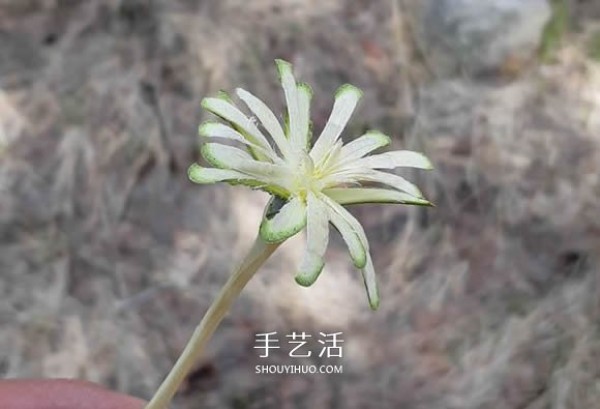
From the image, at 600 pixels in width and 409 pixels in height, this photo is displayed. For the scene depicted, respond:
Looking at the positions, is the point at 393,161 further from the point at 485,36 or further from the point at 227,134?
the point at 485,36

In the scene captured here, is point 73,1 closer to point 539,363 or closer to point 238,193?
point 238,193

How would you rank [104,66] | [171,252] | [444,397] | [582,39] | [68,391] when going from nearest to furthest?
[68,391] < [444,397] < [171,252] < [104,66] < [582,39]

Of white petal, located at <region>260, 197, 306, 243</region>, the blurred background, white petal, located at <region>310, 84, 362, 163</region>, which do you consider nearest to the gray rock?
the blurred background

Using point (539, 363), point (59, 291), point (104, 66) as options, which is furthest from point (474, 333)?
point (104, 66)

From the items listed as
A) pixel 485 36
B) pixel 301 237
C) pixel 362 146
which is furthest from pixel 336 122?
pixel 485 36

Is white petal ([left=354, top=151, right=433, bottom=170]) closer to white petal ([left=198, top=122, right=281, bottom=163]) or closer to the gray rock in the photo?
white petal ([left=198, top=122, right=281, bottom=163])

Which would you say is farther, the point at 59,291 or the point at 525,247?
the point at 525,247

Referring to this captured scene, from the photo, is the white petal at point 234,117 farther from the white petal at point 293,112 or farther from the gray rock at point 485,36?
the gray rock at point 485,36
